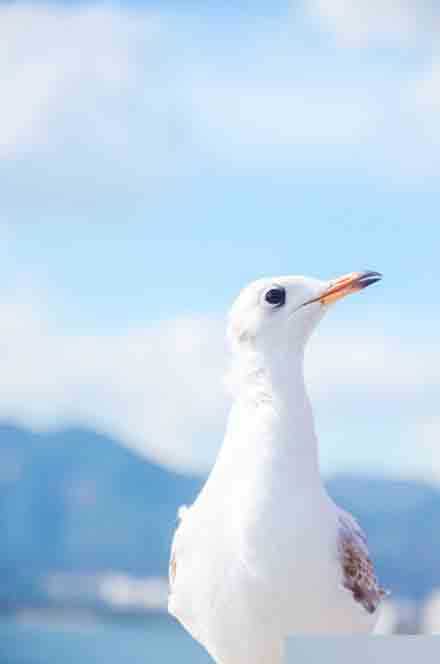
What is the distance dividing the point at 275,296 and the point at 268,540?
0.34m

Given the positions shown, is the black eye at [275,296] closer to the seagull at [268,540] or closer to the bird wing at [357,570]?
the seagull at [268,540]

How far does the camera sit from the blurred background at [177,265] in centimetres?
242

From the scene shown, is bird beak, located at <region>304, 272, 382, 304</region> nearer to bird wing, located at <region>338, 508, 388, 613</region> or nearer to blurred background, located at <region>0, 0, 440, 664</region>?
bird wing, located at <region>338, 508, 388, 613</region>

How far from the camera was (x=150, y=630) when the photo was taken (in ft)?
7.90

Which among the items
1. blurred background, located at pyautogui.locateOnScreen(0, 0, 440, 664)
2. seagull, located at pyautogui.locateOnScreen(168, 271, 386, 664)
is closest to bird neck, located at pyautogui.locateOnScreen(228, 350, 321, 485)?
seagull, located at pyautogui.locateOnScreen(168, 271, 386, 664)

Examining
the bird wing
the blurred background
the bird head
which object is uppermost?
the blurred background

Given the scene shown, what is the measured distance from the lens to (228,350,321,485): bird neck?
1.79 meters

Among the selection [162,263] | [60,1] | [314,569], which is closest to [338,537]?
[314,569]

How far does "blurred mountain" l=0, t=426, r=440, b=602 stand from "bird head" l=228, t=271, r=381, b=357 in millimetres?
606

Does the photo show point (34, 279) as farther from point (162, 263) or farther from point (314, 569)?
point (314, 569)

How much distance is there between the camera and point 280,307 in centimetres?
187

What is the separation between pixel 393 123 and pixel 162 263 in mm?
498

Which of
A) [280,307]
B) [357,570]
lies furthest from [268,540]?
Answer: [280,307]

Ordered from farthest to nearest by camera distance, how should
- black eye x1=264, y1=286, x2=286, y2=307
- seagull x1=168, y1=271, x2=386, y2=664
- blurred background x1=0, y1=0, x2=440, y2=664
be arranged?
blurred background x1=0, y1=0, x2=440, y2=664 → black eye x1=264, y1=286, x2=286, y2=307 → seagull x1=168, y1=271, x2=386, y2=664
